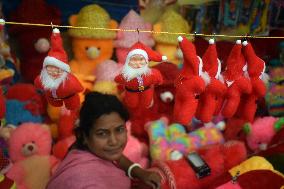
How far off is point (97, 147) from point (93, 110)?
11cm

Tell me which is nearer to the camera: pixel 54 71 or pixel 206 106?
pixel 54 71

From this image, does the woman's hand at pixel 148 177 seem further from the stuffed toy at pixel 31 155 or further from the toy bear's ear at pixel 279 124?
the toy bear's ear at pixel 279 124

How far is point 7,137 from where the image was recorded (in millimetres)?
1487

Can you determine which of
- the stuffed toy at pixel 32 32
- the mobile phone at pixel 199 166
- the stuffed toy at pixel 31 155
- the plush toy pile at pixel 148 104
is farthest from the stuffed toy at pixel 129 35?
the mobile phone at pixel 199 166

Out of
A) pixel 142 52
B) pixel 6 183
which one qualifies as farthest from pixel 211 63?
pixel 6 183

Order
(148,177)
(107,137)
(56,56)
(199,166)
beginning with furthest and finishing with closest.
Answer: (199,166) → (148,177) → (107,137) → (56,56)

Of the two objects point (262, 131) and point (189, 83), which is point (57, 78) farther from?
point (262, 131)

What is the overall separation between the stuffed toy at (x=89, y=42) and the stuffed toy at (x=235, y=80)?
755 mm

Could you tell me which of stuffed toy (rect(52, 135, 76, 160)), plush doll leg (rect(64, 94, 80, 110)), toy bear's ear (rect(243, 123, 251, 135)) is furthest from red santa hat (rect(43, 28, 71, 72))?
toy bear's ear (rect(243, 123, 251, 135))

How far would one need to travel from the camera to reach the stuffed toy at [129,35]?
168 cm

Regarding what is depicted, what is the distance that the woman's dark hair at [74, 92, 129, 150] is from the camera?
112 cm

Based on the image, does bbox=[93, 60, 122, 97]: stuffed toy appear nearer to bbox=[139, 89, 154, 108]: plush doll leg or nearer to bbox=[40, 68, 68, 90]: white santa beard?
bbox=[139, 89, 154, 108]: plush doll leg

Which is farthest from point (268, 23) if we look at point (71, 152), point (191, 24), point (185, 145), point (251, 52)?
point (71, 152)

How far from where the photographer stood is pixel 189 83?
0.97m
